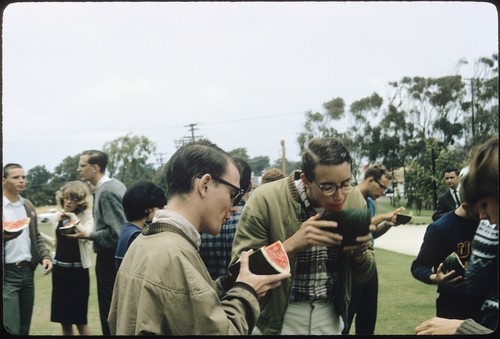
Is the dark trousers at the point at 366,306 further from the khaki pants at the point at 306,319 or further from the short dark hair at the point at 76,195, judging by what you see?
the short dark hair at the point at 76,195

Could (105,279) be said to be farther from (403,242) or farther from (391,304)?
(403,242)

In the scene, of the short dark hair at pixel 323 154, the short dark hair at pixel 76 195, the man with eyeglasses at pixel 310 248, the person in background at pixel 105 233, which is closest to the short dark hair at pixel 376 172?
the person in background at pixel 105 233

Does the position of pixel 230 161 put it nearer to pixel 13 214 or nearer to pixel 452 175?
pixel 13 214

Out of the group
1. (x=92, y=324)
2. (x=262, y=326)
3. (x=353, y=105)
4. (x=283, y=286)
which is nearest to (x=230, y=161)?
(x=283, y=286)

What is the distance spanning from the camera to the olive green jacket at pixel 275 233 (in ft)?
9.48

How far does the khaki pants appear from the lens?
292 cm

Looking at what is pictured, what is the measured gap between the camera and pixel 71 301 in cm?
548

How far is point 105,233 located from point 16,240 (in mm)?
873

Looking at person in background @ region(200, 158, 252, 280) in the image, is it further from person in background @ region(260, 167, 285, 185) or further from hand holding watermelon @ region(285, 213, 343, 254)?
person in background @ region(260, 167, 285, 185)

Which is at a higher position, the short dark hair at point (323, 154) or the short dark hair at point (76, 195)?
the short dark hair at point (323, 154)

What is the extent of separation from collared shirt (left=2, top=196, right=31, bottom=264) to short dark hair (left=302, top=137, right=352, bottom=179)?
344cm

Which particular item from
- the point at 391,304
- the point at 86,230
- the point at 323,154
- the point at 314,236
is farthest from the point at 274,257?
the point at 391,304

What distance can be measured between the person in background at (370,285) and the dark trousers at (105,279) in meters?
2.44

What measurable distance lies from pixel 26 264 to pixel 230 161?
3723mm
